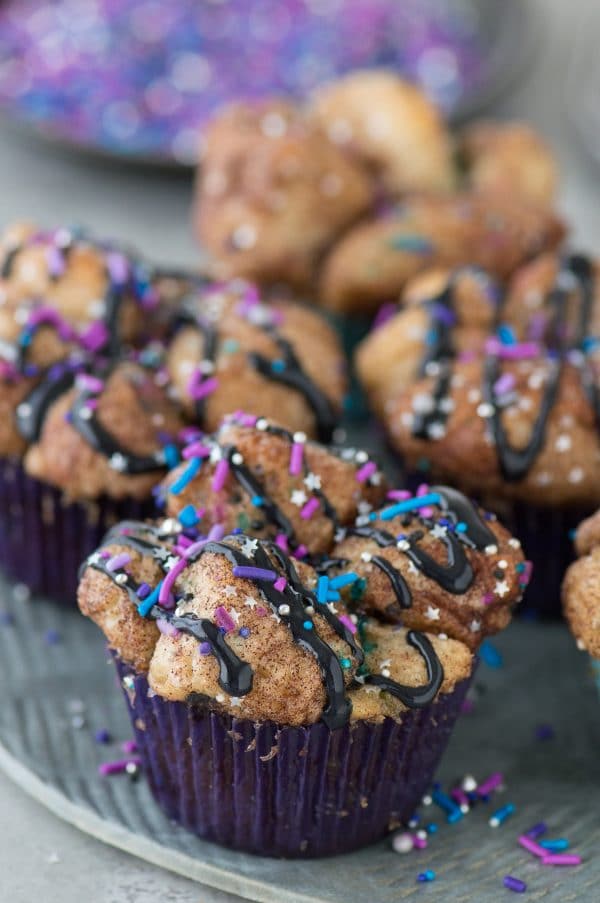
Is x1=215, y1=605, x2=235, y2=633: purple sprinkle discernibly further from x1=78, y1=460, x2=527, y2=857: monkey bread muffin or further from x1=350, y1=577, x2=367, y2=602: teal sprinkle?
x1=350, y1=577, x2=367, y2=602: teal sprinkle

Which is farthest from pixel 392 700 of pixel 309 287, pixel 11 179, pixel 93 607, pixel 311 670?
pixel 11 179

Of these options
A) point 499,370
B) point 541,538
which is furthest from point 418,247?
point 541,538

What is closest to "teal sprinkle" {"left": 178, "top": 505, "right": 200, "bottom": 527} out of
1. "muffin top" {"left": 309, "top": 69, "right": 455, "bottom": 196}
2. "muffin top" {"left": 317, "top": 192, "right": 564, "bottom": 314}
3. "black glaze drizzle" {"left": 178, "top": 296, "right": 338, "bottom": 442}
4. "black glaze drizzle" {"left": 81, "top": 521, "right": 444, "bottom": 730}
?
"black glaze drizzle" {"left": 81, "top": 521, "right": 444, "bottom": 730}

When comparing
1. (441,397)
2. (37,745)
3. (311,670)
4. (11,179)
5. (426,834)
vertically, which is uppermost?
(11,179)

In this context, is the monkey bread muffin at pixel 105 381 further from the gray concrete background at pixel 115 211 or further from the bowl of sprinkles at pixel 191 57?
the bowl of sprinkles at pixel 191 57

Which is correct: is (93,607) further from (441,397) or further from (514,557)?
(441,397)

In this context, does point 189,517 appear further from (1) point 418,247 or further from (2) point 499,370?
(1) point 418,247

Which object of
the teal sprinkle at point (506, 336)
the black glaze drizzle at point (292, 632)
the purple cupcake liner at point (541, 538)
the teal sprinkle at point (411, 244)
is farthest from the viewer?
the teal sprinkle at point (411, 244)

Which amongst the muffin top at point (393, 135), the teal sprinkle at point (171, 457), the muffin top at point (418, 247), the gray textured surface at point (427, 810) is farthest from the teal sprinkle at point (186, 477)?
the muffin top at point (393, 135)

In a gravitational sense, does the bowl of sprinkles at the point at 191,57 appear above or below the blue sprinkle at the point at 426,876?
above
